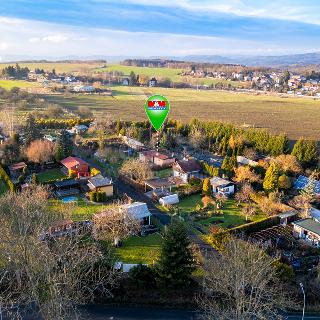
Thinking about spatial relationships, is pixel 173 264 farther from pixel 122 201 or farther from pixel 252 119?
pixel 252 119

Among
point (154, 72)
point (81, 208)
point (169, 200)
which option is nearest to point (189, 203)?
point (169, 200)

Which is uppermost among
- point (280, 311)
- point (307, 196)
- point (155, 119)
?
point (155, 119)

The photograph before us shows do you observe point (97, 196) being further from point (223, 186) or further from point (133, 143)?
point (133, 143)

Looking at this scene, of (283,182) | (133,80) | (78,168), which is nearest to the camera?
(283,182)

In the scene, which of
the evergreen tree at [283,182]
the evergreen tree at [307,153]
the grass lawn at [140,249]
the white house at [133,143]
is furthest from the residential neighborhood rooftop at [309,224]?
the white house at [133,143]

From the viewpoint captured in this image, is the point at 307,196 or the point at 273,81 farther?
the point at 273,81

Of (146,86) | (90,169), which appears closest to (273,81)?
(146,86)

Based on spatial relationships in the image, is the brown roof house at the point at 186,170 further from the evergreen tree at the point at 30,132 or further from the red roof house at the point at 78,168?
the evergreen tree at the point at 30,132
